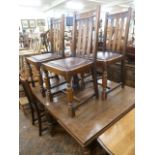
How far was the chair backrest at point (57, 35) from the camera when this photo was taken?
2.18m

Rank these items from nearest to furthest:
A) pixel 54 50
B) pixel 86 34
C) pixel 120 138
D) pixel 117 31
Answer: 1. pixel 120 138
2. pixel 86 34
3. pixel 117 31
4. pixel 54 50

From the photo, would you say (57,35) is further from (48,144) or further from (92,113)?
(48,144)

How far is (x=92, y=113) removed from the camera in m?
1.74

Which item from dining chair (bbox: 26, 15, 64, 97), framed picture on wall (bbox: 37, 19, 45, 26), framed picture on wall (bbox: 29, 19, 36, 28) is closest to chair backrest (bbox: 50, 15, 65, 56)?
dining chair (bbox: 26, 15, 64, 97)

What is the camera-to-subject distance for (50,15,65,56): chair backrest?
2.18 m

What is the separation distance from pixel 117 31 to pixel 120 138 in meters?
1.34

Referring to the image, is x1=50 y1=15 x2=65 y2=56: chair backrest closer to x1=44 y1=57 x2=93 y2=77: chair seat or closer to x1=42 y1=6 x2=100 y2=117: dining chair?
x1=42 y1=6 x2=100 y2=117: dining chair

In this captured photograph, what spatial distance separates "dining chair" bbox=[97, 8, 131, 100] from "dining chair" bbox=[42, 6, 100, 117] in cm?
13

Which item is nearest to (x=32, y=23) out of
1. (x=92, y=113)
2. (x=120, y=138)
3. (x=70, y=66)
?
(x=70, y=66)

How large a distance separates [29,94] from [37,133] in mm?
546

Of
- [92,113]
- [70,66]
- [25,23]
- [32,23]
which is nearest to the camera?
[70,66]
